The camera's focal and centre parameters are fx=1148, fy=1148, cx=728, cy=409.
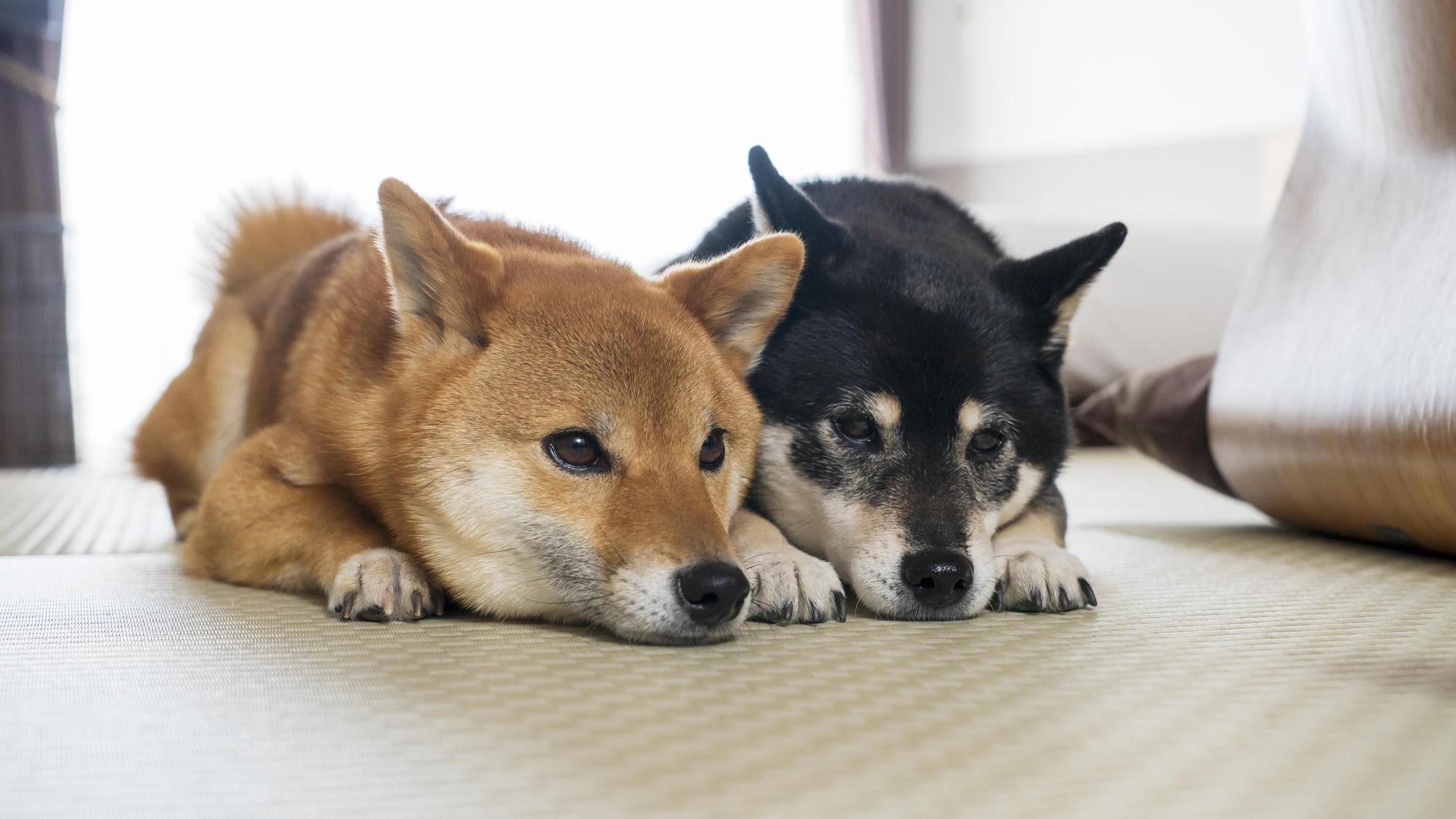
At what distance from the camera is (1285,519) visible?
215cm

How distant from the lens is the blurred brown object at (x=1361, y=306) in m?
1.64

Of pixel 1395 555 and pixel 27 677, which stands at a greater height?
pixel 27 677

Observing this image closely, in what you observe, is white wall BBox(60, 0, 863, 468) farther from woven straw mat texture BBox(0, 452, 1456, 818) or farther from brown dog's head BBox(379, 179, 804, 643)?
woven straw mat texture BBox(0, 452, 1456, 818)

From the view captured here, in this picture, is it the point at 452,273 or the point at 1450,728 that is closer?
the point at 1450,728

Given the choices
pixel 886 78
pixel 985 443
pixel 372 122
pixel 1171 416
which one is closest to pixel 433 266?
pixel 985 443

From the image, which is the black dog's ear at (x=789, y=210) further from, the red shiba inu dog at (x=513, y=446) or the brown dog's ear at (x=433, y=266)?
the brown dog's ear at (x=433, y=266)

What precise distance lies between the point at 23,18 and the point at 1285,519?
4886 millimetres

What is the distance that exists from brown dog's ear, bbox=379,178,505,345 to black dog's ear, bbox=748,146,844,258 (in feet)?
1.48

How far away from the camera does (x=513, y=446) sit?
137 centimetres

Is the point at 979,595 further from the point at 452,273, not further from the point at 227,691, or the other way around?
the point at 227,691

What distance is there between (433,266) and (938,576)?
2.43 ft

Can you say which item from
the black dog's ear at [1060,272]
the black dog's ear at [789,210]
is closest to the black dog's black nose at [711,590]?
the black dog's ear at [789,210]

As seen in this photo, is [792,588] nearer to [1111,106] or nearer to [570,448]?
[570,448]

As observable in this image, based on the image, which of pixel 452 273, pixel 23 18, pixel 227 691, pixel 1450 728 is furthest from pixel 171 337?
pixel 1450 728
